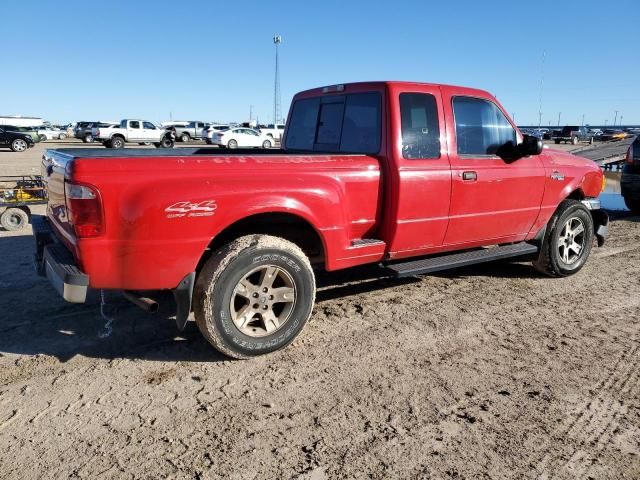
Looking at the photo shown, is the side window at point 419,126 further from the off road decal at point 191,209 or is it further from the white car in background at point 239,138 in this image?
the white car in background at point 239,138

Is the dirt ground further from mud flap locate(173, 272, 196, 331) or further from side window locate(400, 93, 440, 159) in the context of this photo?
side window locate(400, 93, 440, 159)

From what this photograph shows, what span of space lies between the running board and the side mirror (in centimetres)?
96

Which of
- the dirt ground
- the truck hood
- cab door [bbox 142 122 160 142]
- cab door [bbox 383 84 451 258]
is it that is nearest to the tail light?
the dirt ground

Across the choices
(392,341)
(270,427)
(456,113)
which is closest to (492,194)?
(456,113)

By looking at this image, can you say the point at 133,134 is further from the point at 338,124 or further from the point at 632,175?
the point at 338,124

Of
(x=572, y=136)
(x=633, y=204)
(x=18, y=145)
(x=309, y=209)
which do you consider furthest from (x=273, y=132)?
(x=309, y=209)

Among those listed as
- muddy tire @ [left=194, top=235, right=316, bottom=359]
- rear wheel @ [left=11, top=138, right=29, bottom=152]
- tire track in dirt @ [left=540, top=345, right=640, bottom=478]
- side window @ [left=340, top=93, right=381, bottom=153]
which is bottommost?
tire track in dirt @ [left=540, top=345, right=640, bottom=478]

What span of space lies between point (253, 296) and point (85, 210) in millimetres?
1218

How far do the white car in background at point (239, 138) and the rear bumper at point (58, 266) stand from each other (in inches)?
1193

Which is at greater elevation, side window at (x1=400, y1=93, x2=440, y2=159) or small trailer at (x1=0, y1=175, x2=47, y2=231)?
side window at (x1=400, y1=93, x2=440, y2=159)

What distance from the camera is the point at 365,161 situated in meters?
4.04

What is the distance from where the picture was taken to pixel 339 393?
123 inches

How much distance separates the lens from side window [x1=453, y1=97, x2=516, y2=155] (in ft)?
15.2

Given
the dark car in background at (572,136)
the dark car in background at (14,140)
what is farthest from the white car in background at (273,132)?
the dark car in background at (572,136)
